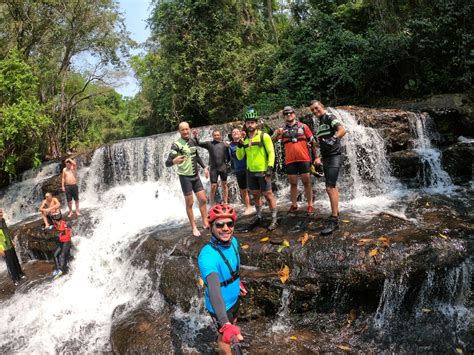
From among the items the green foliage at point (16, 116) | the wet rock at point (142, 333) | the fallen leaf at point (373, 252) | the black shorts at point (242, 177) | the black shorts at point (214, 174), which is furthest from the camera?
the green foliage at point (16, 116)

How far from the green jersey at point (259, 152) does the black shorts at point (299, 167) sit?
0.43 meters

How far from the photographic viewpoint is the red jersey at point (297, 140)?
562 centimetres

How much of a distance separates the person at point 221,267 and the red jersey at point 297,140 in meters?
3.04

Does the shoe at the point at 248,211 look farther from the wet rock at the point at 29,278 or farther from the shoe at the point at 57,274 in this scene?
the wet rock at the point at 29,278

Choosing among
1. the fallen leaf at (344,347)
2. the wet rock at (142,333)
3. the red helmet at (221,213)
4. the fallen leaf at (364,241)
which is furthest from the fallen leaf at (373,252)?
the wet rock at (142,333)

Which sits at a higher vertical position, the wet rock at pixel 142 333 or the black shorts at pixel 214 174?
the black shorts at pixel 214 174

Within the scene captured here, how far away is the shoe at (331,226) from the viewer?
5289 millimetres

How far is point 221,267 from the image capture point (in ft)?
9.07

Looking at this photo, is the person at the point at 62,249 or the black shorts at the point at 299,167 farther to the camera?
the person at the point at 62,249

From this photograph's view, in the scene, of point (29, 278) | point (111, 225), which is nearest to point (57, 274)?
point (29, 278)

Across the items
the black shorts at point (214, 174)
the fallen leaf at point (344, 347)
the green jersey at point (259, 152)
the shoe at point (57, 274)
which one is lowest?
the fallen leaf at point (344, 347)

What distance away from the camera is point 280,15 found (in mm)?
27141

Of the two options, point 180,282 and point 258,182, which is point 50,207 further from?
point 258,182

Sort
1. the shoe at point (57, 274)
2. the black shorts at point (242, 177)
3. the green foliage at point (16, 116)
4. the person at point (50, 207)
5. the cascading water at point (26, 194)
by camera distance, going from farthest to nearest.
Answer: the green foliage at point (16, 116)
the cascading water at point (26, 194)
the person at point (50, 207)
the shoe at point (57, 274)
the black shorts at point (242, 177)
